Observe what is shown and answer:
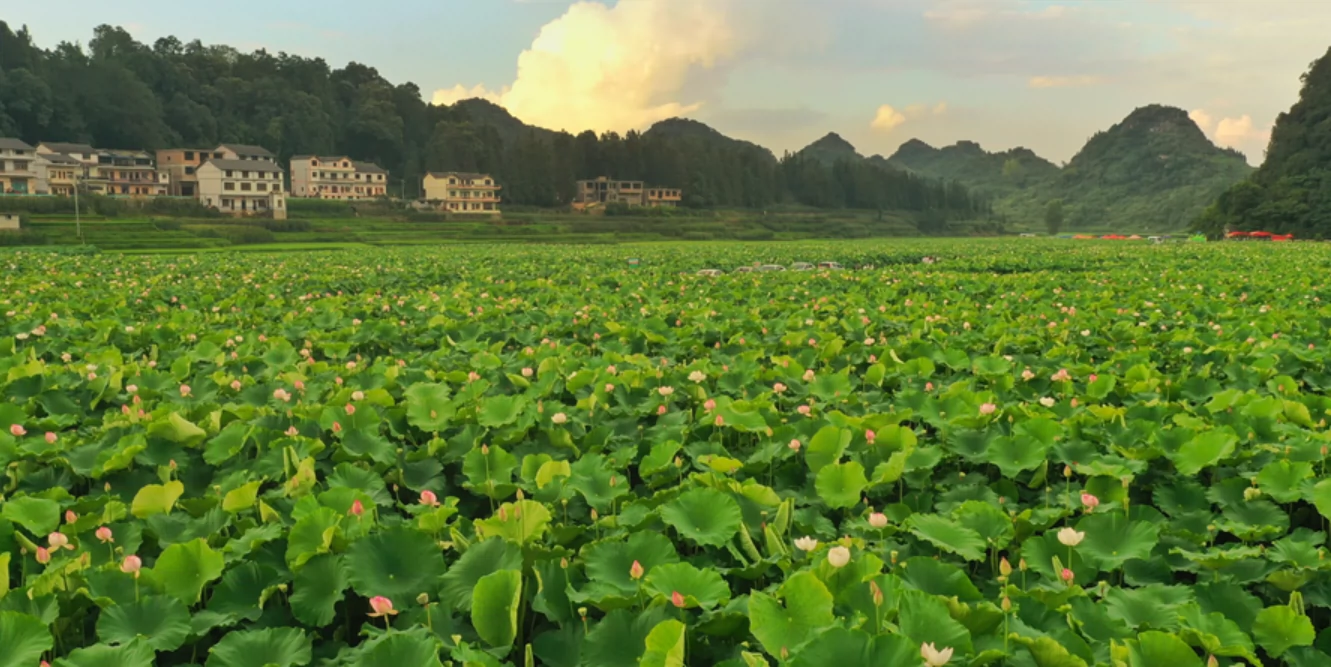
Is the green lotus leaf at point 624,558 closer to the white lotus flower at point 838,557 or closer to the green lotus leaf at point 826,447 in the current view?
the white lotus flower at point 838,557

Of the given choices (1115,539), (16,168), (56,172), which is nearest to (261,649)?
(1115,539)

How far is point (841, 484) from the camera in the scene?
2.92 metres

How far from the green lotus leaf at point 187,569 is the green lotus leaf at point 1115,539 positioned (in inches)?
101

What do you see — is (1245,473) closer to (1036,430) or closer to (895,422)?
(1036,430)

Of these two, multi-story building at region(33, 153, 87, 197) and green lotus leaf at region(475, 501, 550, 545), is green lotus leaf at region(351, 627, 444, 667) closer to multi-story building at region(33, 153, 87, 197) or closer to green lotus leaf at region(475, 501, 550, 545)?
green lotus leaf at region(475, 501, 550, 545)

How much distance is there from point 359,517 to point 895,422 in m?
2.34

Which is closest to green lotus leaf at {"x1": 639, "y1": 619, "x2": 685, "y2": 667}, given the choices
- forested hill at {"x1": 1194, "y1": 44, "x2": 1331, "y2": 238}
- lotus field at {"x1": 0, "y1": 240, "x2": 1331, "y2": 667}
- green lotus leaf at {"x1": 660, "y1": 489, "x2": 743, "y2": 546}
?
lotus field at {"x1": 0, "y1": 240, "x2": 1331, "y2": 667}

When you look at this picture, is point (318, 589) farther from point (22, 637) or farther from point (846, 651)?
point (846, 651)

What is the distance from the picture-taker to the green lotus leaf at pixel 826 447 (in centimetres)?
322

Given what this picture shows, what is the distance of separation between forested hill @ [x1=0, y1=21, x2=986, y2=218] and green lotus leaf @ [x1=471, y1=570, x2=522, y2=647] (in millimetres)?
87129

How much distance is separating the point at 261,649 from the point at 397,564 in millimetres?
413

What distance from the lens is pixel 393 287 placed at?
1382 centimetres

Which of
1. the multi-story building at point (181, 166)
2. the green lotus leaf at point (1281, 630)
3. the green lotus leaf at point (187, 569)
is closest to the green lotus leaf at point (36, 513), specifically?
the green lotus leaf at point (187, 569)

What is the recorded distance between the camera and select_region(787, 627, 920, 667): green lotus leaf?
5.34 ft
